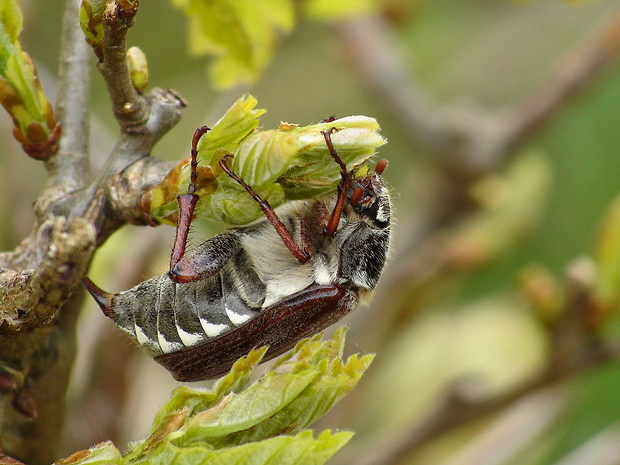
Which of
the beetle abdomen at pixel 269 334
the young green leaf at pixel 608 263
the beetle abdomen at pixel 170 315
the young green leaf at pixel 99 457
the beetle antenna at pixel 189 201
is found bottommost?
the young green leaf at pixel 608 263

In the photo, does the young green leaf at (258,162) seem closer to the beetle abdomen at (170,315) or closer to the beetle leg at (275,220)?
the beetle leg at (275,220)

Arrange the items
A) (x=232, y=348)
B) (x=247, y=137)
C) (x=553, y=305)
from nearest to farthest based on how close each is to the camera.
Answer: (x=247, y=137), (x=232, y=348), (x=553, y=305)

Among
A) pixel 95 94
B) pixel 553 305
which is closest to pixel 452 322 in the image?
pixel 553 305

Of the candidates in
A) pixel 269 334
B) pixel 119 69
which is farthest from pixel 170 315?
pixel 119 69

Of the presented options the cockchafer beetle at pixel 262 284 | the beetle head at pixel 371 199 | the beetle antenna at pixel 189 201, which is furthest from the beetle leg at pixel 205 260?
the beetle head at pixel 371 199

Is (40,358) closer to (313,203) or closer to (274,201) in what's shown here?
(274,201)

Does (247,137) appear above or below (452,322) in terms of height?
above

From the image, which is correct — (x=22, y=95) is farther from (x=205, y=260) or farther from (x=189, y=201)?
(x=205, y=260)
